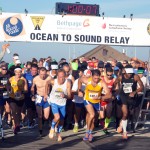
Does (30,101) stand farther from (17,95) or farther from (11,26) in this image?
(11,26)

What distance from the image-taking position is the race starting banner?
69.2 feet

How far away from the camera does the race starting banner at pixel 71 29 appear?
2108 cm

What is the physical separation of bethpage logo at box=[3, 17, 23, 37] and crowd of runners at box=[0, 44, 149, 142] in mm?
7154

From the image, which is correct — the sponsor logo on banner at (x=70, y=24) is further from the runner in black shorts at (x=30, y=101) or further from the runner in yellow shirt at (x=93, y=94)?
the runner in yellow shirt at (x=93, y=94)

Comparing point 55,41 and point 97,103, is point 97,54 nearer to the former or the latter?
point 55,41

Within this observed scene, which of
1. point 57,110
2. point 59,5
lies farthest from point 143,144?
point 59,5

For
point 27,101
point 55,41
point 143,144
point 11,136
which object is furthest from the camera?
point 55,41

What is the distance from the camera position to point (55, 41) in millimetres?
21344

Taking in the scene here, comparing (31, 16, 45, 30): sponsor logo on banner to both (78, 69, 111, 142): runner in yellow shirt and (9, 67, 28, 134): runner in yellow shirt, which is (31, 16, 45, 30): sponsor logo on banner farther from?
(78, 69, 111, 142): runner in yellow shirt

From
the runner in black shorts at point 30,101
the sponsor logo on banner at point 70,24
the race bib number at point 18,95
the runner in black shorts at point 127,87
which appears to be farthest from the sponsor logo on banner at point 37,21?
the runner in black shorts at point 127,87

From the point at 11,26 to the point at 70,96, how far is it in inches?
375

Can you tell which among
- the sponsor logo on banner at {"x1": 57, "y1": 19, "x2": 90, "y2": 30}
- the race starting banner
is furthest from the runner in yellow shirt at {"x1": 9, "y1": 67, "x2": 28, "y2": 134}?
the sponsor logo on banner at {"x1": 57, "y1": 19, "x2": 90, "y2": 30}

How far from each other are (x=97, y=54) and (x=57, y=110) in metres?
25.1

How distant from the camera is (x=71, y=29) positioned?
840 inches
